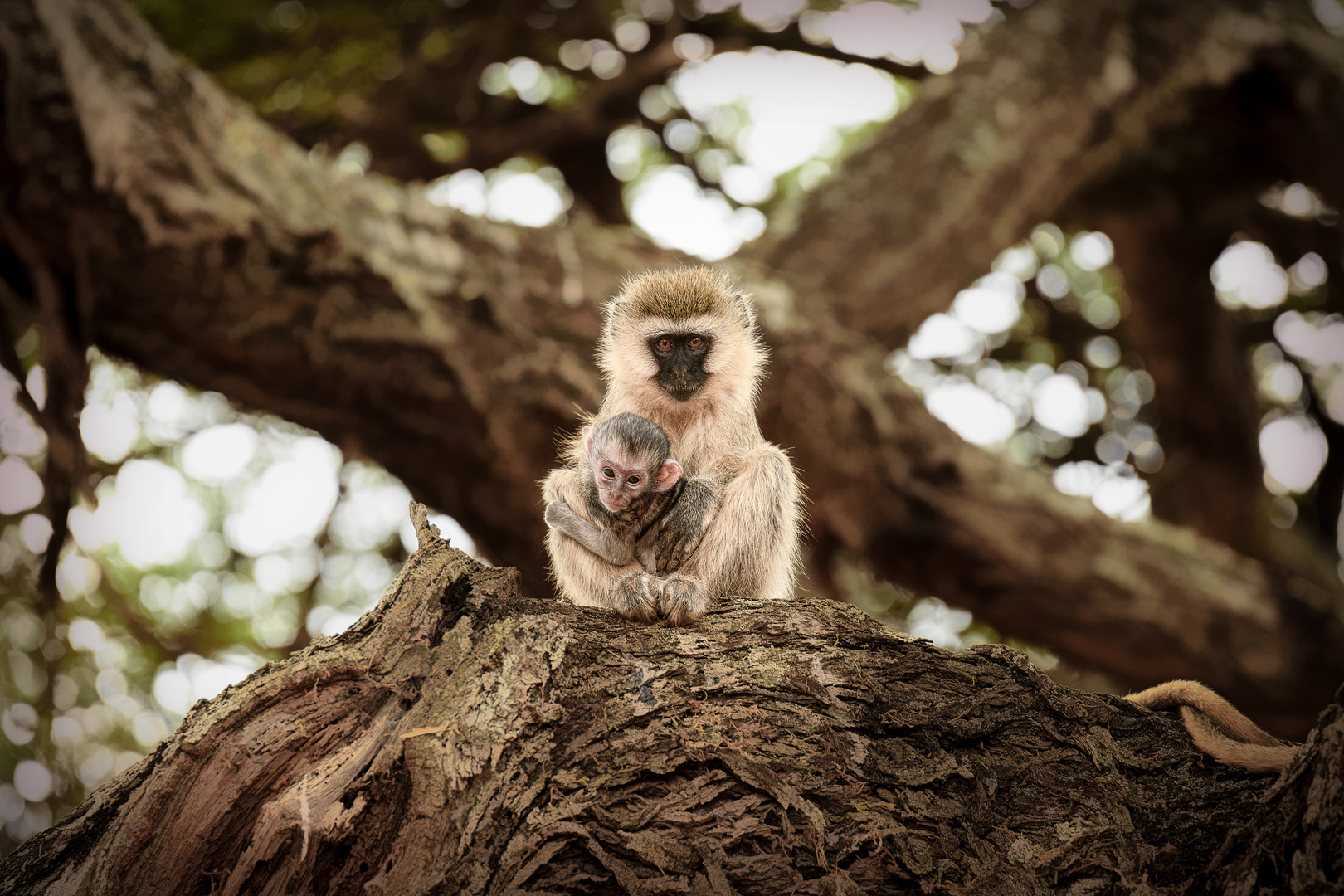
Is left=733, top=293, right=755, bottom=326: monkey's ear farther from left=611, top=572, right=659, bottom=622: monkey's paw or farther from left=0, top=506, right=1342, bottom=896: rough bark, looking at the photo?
left=0, top=506, right=1342, bottom=896: rough bark

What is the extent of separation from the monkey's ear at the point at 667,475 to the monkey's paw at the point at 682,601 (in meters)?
0.44

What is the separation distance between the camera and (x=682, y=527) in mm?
3459

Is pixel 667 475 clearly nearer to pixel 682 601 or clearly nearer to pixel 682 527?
pixel 682 527

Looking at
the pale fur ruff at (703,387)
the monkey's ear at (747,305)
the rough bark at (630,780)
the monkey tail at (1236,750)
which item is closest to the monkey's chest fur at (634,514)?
the pale fur ruff at (703,387)

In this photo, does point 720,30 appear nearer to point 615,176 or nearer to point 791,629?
point 615,176

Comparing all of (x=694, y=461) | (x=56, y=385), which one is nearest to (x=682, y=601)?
(x=694, y=461)

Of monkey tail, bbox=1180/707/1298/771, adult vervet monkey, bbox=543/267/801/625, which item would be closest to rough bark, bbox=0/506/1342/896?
monkey tail, bbox=1180/707/1298/771

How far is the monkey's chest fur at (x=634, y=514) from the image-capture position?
3520mm

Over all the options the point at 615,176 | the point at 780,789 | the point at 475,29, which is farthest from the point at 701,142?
the point at 780,789

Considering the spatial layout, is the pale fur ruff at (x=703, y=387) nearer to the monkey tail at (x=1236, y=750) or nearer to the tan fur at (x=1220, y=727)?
the tan fur at (x=1220, y=727)

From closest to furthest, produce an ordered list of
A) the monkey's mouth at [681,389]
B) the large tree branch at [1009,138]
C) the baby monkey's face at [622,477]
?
1. the baby monkey's face at [622,477]
2. the monkey's mouth at [681,389]
3. the large tree branch at [1009,138]

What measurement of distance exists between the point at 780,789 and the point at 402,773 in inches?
34.7

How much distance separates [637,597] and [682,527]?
0.45 metres

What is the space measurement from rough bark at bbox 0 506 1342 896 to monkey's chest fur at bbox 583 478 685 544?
86 centimetres
